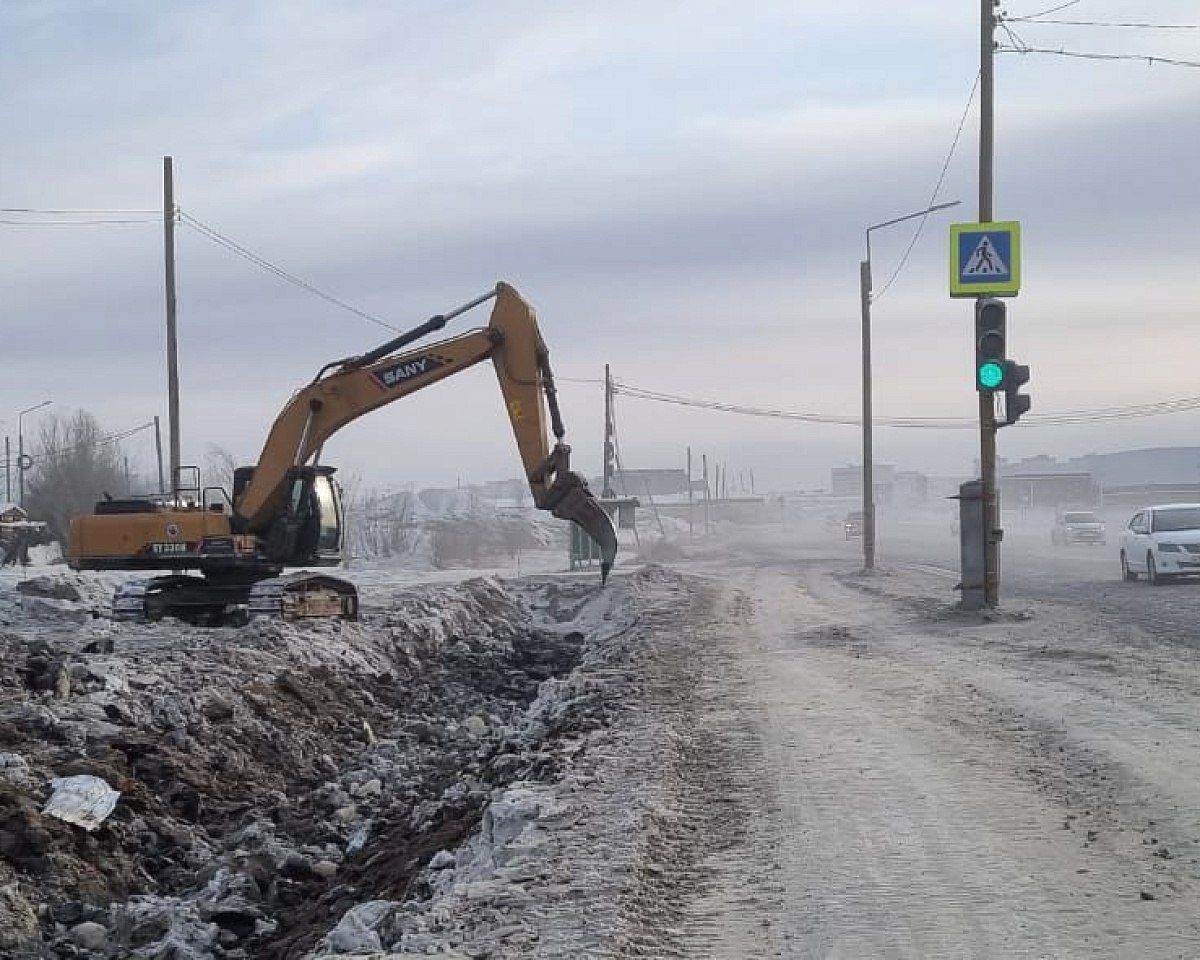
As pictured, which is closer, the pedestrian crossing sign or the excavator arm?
the excavator arm

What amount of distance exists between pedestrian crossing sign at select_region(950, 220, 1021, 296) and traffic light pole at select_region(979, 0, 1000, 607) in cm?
123

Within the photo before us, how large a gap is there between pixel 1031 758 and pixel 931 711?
7.55 feet

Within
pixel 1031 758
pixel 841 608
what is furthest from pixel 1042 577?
pixel 1031 758

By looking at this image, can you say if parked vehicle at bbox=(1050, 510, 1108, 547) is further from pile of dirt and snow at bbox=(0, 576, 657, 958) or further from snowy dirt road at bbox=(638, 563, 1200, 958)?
snowy dirt road at bbox=(638, 563, 1200, 958)

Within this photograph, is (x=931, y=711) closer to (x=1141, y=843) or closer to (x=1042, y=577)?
(x=1141, y=843)

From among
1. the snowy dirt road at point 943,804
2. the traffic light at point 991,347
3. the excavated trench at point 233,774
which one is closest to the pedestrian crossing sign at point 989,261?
the traffic light at point 991,347

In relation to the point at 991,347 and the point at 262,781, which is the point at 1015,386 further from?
the point at 262,781

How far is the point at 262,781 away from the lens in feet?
41.4

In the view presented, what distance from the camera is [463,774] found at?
12.4m

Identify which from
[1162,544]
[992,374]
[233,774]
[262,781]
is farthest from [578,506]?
[1162,544]

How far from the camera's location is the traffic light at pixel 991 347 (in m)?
20.9

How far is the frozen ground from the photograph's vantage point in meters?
6.48

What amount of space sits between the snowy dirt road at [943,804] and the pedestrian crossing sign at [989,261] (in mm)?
6535

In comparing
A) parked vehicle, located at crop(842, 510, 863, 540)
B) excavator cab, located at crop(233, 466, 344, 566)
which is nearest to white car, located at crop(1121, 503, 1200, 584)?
excavator cab, located at crop(233, 466, 344, 566)
